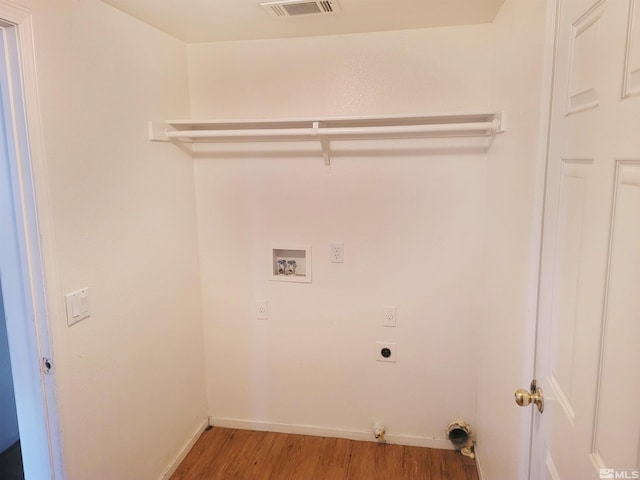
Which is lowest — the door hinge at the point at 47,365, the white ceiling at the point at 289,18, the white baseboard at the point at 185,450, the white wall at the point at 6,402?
the white baseboard at the point at 185,450

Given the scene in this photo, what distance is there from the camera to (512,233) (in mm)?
1641

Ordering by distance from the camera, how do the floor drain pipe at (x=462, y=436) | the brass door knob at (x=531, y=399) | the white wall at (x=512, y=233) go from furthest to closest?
the floor drain pipe at (x=462, y=436), the white wall at (x=512, y=233), the brass door knob at (x=531, y=399)

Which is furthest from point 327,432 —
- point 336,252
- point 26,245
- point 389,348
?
point 26,245

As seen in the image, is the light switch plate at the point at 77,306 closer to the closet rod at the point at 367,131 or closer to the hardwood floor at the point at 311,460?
the closet rod at the point at 367,131

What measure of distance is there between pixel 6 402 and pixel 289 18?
2.65 meters

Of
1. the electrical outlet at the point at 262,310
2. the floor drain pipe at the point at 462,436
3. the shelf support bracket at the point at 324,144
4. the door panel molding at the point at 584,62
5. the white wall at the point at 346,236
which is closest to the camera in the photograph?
the door panel molding at the point at 584,62

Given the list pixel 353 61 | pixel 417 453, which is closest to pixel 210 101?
pixel 353 61

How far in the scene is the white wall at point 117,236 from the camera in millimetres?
1522

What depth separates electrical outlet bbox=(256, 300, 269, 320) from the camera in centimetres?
255

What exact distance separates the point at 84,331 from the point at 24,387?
0.86ft

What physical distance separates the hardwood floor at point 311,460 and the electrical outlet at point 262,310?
2.52ft

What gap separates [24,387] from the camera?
1517mm

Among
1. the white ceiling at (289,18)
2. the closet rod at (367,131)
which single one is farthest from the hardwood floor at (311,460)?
the white ceiling at (289,18)

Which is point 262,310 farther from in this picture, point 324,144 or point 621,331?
point 621,331
